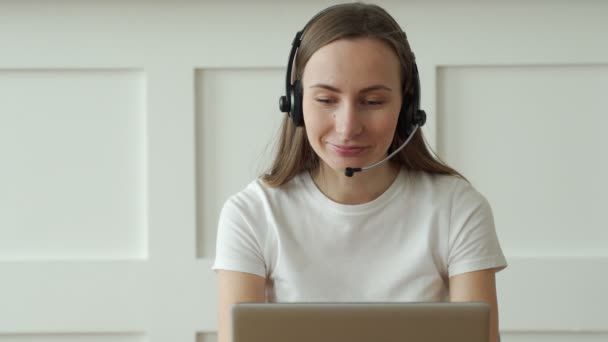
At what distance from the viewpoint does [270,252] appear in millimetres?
1265

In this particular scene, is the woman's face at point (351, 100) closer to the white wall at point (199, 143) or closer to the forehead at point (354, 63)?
the forehead at point (354, 63)

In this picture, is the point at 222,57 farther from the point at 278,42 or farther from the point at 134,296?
the point at 134,296

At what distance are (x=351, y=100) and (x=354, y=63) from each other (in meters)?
0.05

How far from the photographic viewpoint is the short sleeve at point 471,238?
1.24 meters

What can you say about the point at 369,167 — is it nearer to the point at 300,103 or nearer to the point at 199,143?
the point at 300,103

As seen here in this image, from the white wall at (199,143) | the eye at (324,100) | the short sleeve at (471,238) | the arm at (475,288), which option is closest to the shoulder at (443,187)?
the short sleeve at (471,238)

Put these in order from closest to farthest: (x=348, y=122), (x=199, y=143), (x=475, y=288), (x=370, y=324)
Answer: (x=370, y=324) → (x=348, y=122) → (x=475, y=288) → (x=199, y=143)

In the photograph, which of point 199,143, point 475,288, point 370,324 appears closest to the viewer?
point 370,324

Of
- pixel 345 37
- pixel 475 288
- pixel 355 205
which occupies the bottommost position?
pixel 475 288

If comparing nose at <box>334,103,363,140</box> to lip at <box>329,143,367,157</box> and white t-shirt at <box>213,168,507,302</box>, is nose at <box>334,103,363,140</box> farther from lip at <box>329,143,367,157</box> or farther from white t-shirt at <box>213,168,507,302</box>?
white t-shirt at <box>213,168,507,302</box>

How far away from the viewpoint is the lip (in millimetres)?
1146

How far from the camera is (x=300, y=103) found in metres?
1.20

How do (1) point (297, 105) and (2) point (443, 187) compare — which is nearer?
(1) point (297, 105)

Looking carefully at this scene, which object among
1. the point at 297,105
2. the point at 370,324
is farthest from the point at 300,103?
the point at 370,324
